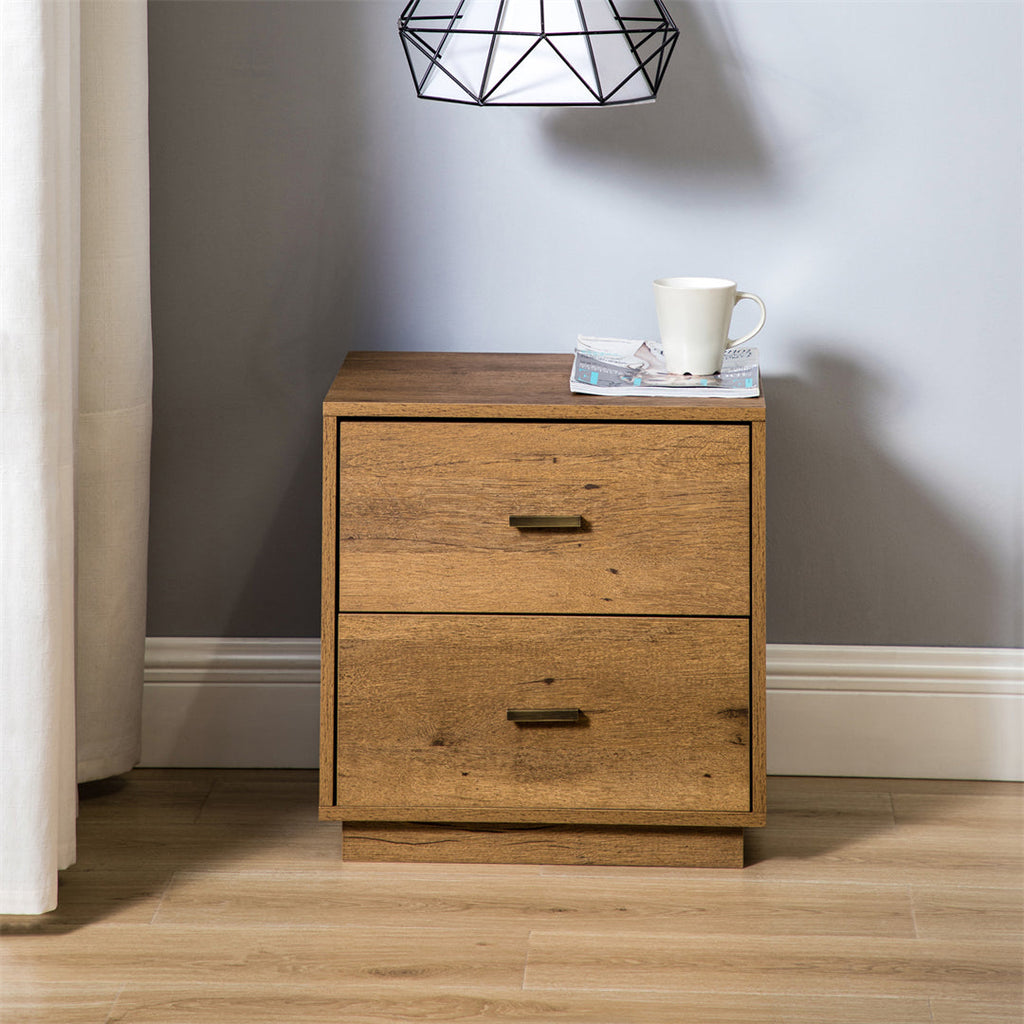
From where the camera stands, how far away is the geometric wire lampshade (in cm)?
147

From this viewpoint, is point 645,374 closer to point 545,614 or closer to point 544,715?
point 545,614

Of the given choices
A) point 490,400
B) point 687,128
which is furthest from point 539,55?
point 490,400

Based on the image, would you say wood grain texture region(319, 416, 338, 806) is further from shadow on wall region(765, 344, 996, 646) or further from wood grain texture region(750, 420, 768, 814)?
shadow on wall region(765, 344, 996, 646)

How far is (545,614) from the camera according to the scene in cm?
148

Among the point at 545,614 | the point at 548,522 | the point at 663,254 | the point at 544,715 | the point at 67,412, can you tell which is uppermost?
the point at 663,254

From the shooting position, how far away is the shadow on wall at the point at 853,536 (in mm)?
1768

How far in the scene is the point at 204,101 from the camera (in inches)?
67.5

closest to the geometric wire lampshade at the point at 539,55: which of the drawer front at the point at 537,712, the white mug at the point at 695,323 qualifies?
the white mug at the point at 695,323

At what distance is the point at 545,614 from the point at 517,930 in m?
0.35

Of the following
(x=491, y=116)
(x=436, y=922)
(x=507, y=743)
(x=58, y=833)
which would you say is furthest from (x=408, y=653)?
(x=491, y=116)

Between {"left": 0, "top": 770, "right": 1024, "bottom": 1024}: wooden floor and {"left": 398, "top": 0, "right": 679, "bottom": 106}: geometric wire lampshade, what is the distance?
3.06ft

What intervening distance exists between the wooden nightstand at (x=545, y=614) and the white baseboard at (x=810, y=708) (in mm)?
332

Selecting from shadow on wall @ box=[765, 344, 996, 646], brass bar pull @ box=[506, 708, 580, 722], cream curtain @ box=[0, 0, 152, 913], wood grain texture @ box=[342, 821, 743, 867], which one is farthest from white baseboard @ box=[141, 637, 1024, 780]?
brass bar pull @ box=[506, 708, 580, 722]

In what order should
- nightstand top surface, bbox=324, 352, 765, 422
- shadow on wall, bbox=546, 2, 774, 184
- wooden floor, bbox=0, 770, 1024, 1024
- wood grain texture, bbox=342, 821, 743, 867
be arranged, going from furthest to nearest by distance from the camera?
shadow on wall, bbox=546, 2, 774, 184
wood grain texture, bbox=342, 821, 743, 867
nightstand top surface, bbox=324, 352, 765, 422
wooden floor, bbox=0, 770, 1024, 1024
